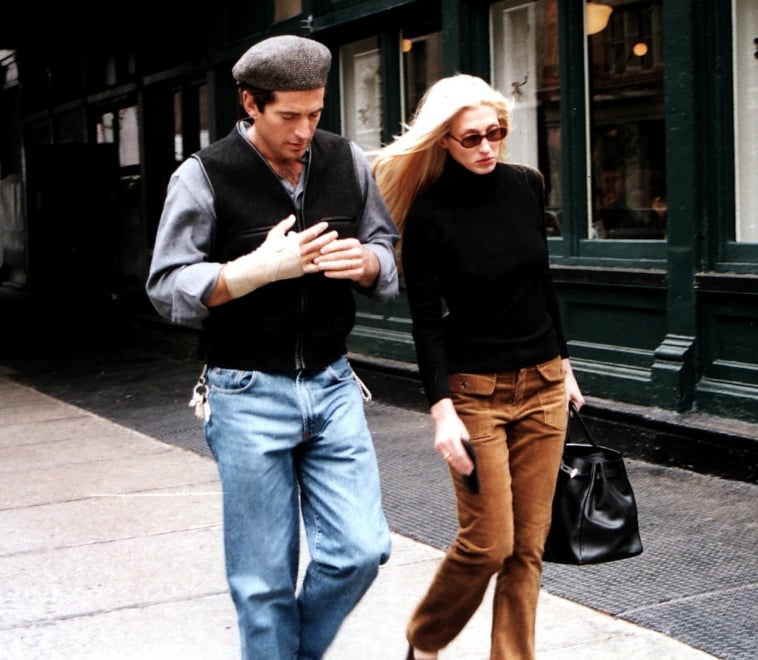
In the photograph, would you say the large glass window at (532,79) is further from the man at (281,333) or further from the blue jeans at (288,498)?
the blue jeans at (288,498)

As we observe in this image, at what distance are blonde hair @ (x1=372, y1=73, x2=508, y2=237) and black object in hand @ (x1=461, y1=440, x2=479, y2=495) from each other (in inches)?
28.9

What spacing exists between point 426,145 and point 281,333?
75 centimetres

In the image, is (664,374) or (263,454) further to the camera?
(664,374)

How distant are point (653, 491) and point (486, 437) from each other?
314cm

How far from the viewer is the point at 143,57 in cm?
1548

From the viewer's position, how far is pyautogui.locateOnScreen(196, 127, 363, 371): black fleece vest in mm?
3445

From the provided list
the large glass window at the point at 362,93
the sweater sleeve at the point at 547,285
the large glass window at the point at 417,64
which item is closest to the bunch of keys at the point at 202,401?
the sweater sleeve at the point at 547,285

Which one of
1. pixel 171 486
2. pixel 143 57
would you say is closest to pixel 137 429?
pixel 171 486

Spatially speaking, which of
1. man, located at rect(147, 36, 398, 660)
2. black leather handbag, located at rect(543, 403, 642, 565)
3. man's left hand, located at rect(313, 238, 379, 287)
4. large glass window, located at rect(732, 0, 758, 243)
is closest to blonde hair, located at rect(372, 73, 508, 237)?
man, located at rect(147, 36, 398, 660)

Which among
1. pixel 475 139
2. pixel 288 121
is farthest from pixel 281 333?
pixel 475 139

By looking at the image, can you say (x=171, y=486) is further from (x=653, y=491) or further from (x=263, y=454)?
(x=263, y=454)

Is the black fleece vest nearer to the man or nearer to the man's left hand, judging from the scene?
the man

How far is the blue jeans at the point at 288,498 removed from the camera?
3488 millimetres

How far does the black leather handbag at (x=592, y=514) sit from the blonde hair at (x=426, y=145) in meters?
0.87
